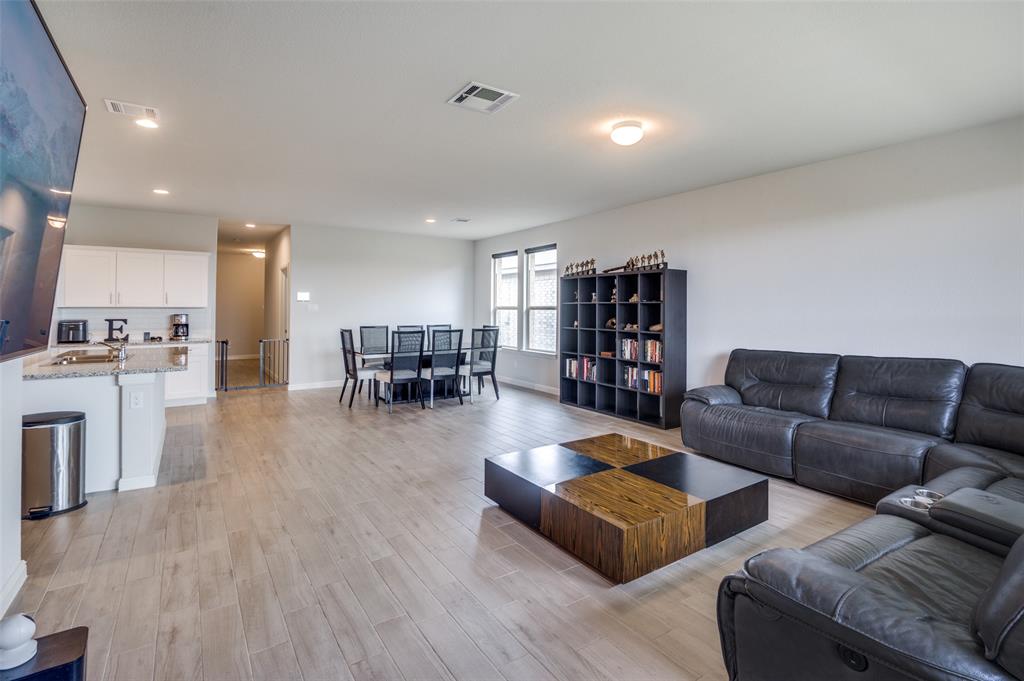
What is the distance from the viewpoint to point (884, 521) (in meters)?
2.03

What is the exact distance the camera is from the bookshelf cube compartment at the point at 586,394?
6387mm

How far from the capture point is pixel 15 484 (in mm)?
2182

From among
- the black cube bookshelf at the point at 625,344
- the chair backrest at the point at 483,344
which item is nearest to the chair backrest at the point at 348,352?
the chair backrest at the point at 483,344

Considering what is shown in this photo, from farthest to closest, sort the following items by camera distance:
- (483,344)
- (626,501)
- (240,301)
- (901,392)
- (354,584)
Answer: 1. (240,301)
2. (483,344)
3. (901,392)
4. (626,501)
5. (354,584)

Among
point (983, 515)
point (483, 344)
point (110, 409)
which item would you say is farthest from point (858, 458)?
point (110, 409)

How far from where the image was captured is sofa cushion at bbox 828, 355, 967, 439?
10.7 ft

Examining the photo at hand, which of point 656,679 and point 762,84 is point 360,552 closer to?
point 656,679

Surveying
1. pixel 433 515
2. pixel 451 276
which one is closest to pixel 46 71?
pixel 433 515

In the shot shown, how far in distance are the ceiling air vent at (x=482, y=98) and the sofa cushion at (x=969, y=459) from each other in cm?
333

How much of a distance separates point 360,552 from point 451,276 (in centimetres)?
688

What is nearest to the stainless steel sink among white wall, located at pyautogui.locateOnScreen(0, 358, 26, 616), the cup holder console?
white wall, located at pyautogui.locateOnScreen(0, 358, 26, 616)

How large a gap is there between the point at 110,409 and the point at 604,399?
15.9 feet

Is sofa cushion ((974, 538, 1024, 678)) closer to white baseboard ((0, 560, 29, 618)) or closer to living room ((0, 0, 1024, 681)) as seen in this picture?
living room ((0, 0, 1024, 681))

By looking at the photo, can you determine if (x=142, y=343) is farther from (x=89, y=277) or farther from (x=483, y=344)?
(x=483, y=344)
